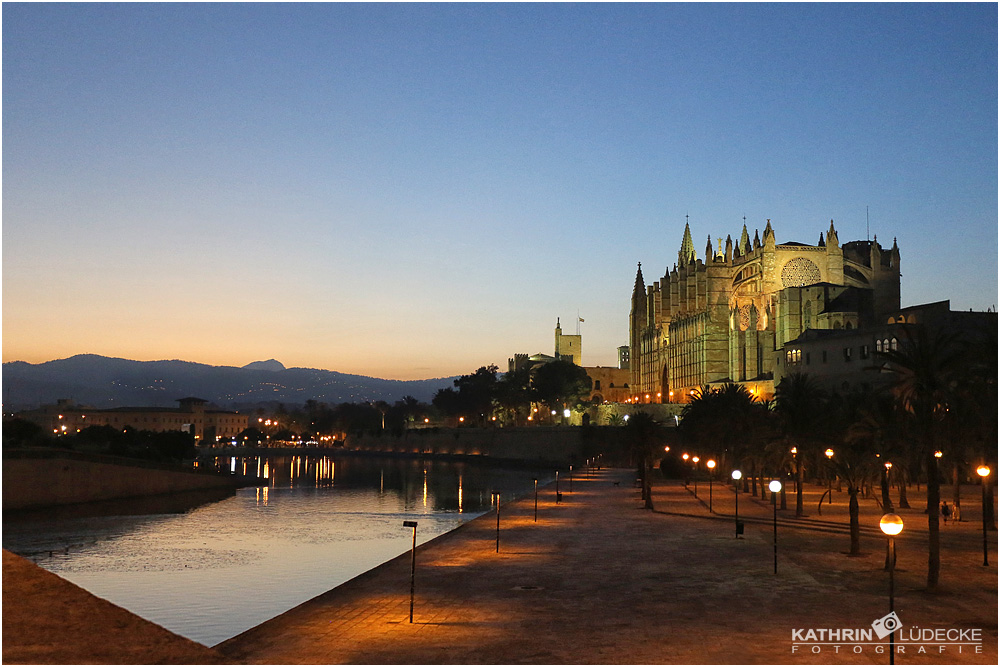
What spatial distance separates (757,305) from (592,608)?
93.1 meters

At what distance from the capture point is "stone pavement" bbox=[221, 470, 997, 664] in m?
14.4

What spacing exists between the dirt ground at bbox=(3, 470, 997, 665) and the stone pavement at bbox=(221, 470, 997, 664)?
0.05 metres

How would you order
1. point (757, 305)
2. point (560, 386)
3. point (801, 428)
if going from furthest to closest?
point (560, 386) → point (757, 305) → point (801, 428)

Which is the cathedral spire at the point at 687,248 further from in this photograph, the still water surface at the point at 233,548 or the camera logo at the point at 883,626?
the camera logo at the point at 883,626

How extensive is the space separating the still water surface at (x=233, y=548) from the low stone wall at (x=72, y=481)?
3787 mm

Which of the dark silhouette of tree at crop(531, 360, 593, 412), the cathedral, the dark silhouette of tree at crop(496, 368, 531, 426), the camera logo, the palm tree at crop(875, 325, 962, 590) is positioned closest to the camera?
the camera logo

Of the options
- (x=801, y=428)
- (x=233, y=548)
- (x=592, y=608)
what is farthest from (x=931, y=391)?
(x=233, y=548)

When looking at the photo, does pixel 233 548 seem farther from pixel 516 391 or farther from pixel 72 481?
pixel 516 391

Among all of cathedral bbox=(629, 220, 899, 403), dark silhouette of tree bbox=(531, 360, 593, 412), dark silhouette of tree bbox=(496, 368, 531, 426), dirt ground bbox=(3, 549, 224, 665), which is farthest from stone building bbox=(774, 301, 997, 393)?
dirt ground bbox=(3, 549, 224, 665)

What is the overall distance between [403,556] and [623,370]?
448 ft

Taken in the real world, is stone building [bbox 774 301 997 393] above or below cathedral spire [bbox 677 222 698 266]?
below

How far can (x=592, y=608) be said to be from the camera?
59.2 ft

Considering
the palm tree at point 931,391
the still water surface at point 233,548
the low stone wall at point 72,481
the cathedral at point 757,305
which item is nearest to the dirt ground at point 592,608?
the palm tree at point 931,391

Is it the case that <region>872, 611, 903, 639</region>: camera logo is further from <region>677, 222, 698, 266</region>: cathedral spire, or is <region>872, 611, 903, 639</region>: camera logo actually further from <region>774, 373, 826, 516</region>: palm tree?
<region>677, 222, 698, 266</region>: cathedral spire
